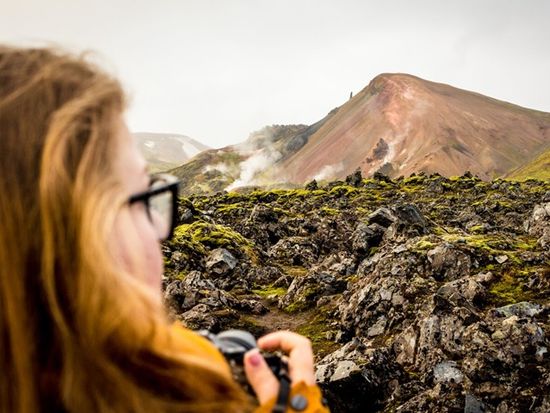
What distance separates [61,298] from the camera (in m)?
1.71

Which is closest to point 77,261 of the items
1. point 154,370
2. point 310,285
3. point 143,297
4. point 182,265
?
point 143,297

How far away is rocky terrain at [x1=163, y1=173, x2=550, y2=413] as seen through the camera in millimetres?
9523

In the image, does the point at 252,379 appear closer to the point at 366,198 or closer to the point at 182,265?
the point at 182,265

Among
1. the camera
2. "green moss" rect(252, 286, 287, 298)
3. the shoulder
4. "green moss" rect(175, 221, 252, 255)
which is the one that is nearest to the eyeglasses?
the shoulder

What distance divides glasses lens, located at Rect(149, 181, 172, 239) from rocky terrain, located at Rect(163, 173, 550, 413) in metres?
8.51

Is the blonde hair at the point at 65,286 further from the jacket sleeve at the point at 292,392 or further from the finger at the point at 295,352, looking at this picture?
the finger at the point at 295,352

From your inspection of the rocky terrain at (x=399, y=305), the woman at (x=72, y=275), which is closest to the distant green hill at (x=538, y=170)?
the rocky terrain at (x=399, y=305)

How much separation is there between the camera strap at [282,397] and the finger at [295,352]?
0.06 meters

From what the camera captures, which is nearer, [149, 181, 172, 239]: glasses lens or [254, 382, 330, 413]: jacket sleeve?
[254, 382, 330, 413]: jacket sleeve

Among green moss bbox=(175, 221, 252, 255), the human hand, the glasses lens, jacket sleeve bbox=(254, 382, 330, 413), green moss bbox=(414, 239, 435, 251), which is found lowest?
green moss bbox=(175, 221, 252, 255)

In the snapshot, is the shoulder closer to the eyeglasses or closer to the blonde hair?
the blonde hair

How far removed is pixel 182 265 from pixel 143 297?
23.9m

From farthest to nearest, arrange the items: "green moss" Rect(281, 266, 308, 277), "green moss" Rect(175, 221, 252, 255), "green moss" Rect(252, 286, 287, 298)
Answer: "green moss" Rect(281, 266, 308, 277) → "green moss" Rect(175, 221, 252, 255) → "green moss" Rect(252, 286, 287, 298)

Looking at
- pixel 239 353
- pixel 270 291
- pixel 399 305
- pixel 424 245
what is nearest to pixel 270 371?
pixel 239 353
